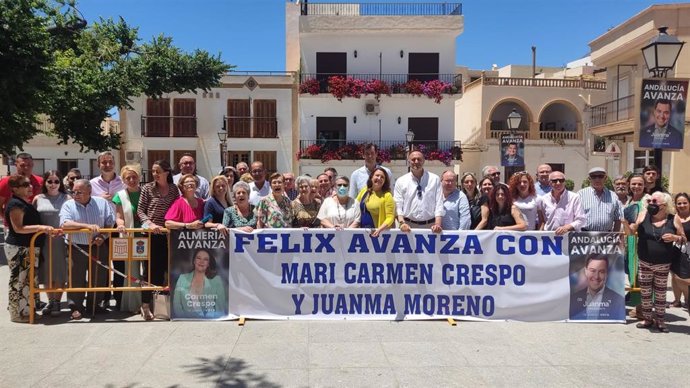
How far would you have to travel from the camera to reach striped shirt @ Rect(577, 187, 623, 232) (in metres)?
6.40

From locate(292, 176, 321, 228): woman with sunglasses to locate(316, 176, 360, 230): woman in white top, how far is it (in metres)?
0.13

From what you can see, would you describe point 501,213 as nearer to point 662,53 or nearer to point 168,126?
point 662,53

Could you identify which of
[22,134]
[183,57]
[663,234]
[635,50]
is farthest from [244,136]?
[663,234]

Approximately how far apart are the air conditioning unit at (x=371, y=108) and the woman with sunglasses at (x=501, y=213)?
22.8 meters

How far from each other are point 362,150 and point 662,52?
2011 cm

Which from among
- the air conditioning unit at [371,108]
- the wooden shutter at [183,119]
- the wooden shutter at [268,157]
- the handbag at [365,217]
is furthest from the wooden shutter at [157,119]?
the handbag at [365,217]

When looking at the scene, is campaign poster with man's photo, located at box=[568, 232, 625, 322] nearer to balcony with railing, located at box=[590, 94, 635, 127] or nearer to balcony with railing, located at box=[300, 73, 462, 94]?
balcony with railing, located at box=[590, 94, 635, 127]

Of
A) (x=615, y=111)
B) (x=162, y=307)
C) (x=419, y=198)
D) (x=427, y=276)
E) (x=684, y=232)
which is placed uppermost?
(x=615, y=111)

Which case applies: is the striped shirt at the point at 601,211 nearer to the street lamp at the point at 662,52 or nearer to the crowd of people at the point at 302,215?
the crowd of people at the point at 302,215

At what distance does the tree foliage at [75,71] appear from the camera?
1115 cm

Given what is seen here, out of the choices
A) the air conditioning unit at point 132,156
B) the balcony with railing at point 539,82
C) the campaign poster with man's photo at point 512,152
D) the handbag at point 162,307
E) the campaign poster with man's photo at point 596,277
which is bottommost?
the handbag at point 162,307

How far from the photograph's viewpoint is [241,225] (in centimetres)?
621

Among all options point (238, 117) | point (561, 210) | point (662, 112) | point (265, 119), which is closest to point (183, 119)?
point (238, 117)

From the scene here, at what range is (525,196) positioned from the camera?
657 centimetres
